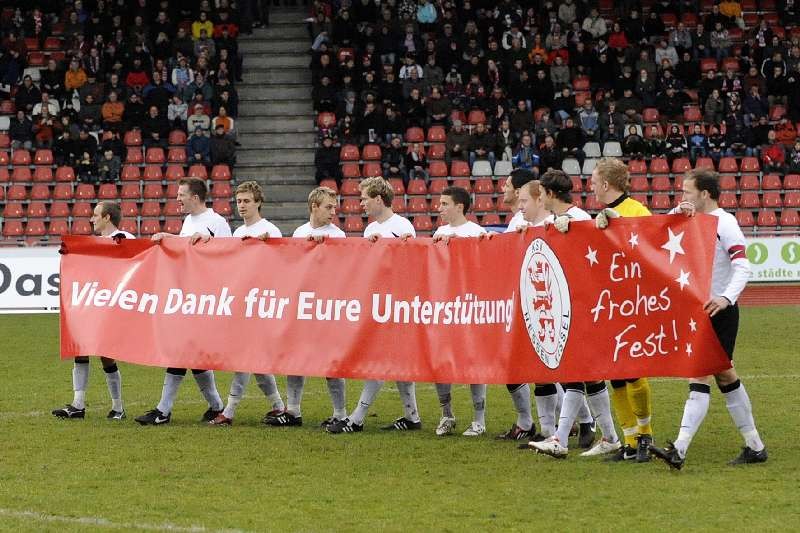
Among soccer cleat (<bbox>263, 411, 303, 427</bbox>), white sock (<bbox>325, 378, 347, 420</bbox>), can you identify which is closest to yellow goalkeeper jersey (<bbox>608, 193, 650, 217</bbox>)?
white sock (<bbox>325, 378, 347, 420</bbox>)

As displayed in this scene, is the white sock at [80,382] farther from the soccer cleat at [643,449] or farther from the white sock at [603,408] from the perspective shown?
the soccer cleat at [643,449]

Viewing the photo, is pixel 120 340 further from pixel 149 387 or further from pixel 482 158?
pixel 482 158

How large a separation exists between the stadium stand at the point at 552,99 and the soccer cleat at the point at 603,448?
61.5 ft

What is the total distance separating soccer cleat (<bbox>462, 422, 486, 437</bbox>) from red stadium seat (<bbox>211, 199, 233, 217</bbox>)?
59.1 feet

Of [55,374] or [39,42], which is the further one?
[39,42]

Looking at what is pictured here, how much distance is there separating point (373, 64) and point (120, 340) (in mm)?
20444

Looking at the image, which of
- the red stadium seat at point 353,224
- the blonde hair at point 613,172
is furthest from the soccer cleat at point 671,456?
the red stadium seat at point 353,224

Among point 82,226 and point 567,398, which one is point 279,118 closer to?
point 82,226

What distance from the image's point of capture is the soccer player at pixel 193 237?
11.0 meters

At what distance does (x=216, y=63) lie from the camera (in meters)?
30.9

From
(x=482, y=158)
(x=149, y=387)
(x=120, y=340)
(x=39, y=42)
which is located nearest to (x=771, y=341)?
(x=149, y=387)

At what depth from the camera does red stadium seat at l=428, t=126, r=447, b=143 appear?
30000 millimetres

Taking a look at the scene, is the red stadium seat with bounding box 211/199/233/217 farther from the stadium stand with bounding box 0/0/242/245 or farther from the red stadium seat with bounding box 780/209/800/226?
the red stadium seat with bounding box 780/209/800/226

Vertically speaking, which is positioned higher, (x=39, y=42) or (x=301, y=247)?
(x=39, y=42)
